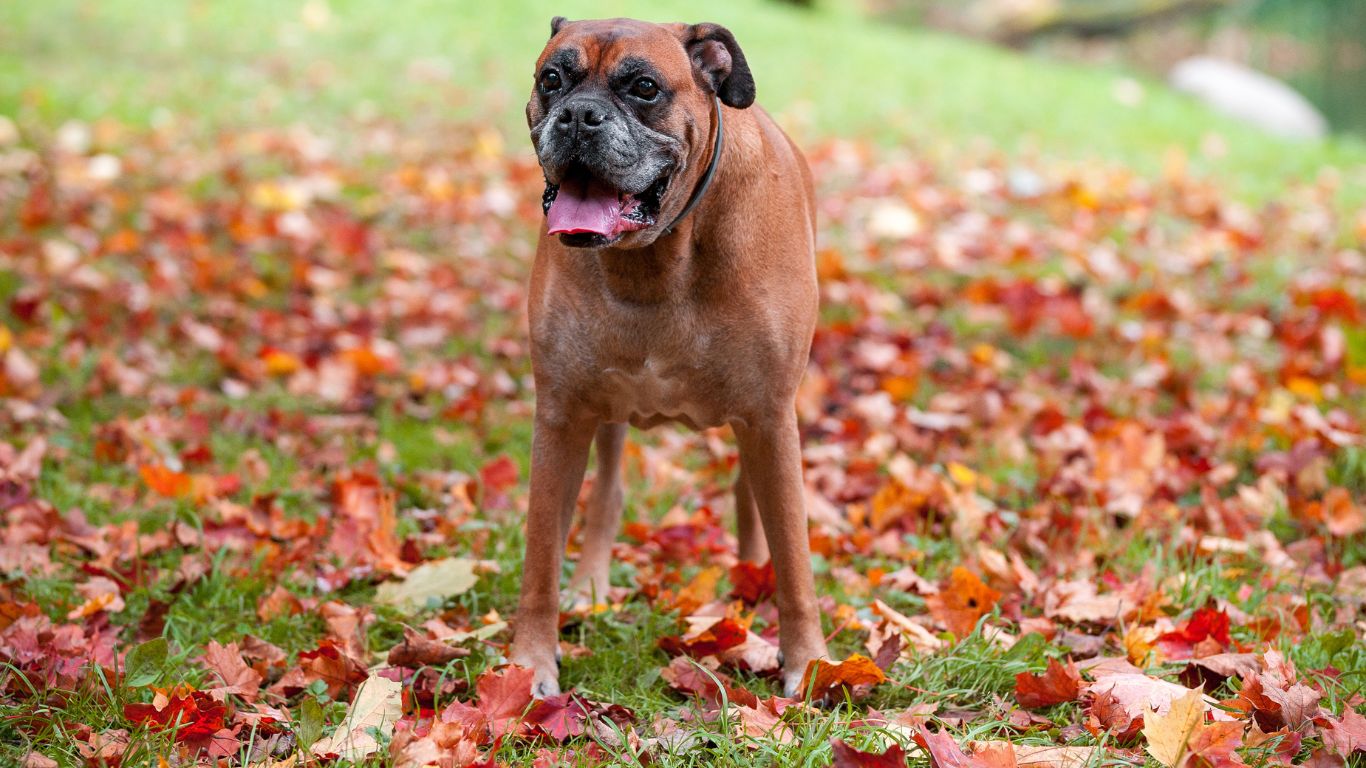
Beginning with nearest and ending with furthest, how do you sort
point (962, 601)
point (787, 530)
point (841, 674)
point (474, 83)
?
point (841, 674)
point (787, 530)
point (962, 601)
point (474, 83)

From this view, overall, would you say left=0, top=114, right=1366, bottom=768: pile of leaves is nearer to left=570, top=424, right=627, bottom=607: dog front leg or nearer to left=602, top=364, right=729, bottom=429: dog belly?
left=570, top=424, right=627, bottom=607: dog front leg

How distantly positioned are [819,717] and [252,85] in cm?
938

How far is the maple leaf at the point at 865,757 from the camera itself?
98.8 inches

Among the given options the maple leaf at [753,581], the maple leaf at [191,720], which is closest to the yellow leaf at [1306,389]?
the maple leaf at [753,581]

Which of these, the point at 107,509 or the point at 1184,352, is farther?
the point at 1184,352

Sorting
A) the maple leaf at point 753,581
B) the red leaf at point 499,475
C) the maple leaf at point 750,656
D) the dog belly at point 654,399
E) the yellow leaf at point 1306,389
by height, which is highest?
the dog belly at point 654,399

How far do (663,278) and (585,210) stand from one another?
33 centimetres

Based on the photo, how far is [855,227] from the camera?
325 inches

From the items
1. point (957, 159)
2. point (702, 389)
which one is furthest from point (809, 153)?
point (702, 389)

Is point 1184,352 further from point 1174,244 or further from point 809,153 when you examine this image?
point 809,153

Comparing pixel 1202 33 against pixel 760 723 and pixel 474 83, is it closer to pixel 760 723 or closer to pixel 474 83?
pixel 474 83

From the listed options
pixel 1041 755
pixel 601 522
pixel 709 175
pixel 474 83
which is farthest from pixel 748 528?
pixel 474 83

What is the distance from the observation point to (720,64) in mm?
3014

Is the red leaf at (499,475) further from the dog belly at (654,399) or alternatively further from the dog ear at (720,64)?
the dog ear at (720,64)
